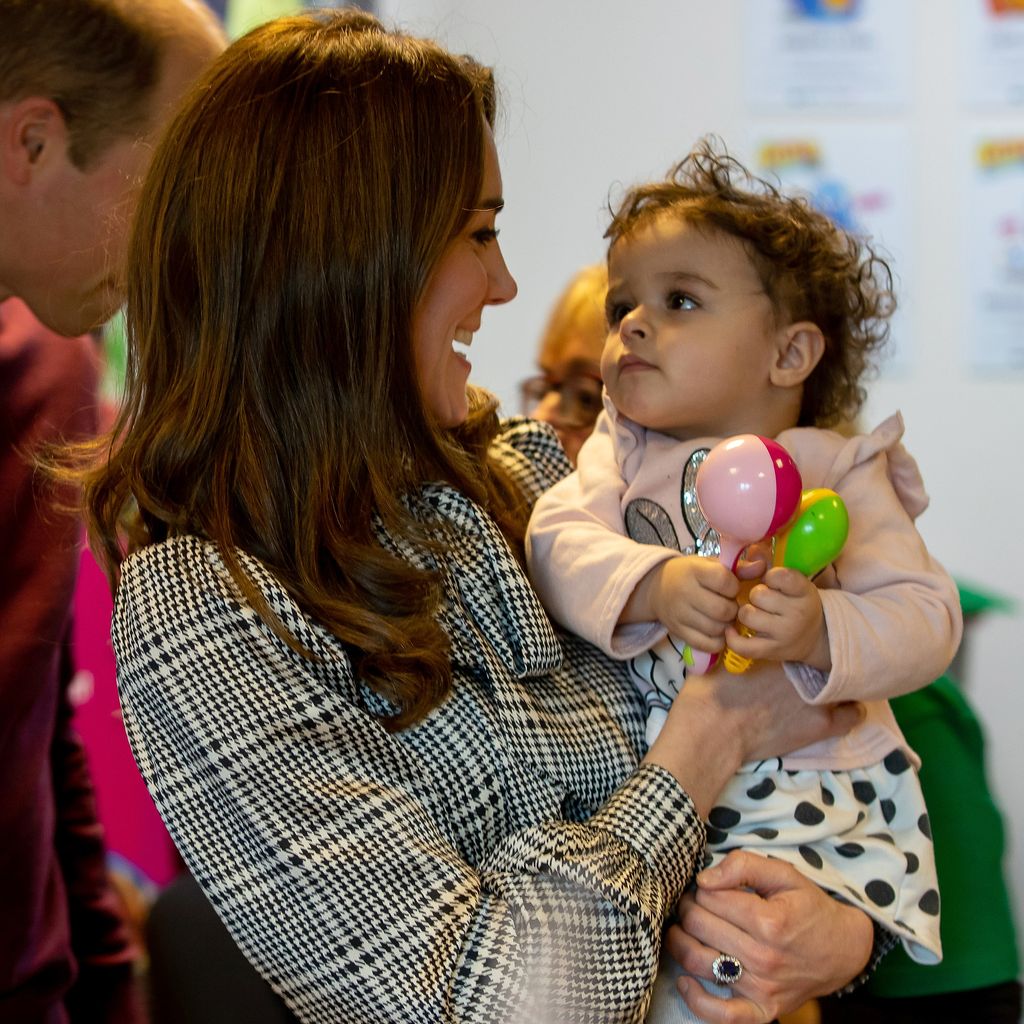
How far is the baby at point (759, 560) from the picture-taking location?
1178 mm

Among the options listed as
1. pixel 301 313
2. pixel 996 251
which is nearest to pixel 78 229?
pixel 301 313

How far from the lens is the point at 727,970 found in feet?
3.75

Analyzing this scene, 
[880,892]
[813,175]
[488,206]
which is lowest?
[880,892]

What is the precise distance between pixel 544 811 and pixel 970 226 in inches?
91.7

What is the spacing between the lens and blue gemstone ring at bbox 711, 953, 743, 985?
3.75 ft

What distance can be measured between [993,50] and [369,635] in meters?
2.54

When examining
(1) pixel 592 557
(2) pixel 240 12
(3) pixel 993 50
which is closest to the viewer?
(1) pixel 592 557

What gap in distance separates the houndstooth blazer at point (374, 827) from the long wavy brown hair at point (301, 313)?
0.05 meters

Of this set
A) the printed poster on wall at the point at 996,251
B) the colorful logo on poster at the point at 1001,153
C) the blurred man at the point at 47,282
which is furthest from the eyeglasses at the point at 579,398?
the colorful logo on poster at the point at 1001,153

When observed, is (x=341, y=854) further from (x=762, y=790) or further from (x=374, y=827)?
(x=762, y=790)

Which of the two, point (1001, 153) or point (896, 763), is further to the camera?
point (1001, 153)

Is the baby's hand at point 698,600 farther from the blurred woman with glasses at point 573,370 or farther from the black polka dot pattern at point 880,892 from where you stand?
the blurred woman with glasses at point 573,370

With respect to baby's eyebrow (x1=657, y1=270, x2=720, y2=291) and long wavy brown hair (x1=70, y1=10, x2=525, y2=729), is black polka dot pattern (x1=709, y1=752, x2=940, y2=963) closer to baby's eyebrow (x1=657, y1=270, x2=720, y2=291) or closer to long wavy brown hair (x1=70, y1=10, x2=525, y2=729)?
long wavy brown hair (x1=70, y1=10, x2=525, y2=729)

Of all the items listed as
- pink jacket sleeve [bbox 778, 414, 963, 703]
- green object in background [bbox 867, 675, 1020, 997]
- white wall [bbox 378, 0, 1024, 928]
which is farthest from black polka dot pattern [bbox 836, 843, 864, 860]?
white wall [bbox 378, 0, 1024, 928]
